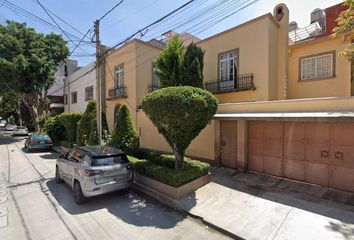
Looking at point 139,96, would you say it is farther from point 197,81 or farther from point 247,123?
point 247,123

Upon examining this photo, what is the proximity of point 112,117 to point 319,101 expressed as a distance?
15372 millimetres

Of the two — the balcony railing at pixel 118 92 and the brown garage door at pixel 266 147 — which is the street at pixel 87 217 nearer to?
the brown garage door at pixel 266 147

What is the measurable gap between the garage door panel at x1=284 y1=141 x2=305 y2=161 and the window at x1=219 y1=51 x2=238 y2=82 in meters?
5.16

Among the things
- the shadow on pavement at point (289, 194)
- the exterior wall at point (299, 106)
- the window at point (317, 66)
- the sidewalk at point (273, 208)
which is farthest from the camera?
the window at point (317, 66)

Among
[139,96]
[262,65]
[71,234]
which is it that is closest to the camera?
[71,234]

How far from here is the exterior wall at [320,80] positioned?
11.2m

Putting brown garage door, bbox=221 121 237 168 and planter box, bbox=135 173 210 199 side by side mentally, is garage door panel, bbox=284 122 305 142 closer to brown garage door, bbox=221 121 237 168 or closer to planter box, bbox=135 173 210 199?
brown garage door, bbox=221 121 237 168

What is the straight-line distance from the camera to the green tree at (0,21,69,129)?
21531mm

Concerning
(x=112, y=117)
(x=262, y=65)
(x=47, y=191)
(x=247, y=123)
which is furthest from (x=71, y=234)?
(x=112, y=117)

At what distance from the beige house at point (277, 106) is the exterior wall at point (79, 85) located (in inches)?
321

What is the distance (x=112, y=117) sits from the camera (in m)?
19.1

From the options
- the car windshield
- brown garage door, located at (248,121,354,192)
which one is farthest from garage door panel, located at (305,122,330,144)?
the car windshield

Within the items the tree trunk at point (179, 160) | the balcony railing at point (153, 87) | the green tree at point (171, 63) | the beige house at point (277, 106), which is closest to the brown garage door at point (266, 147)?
the beige house at point (277, 106)

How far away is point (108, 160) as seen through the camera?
7.18 meters
